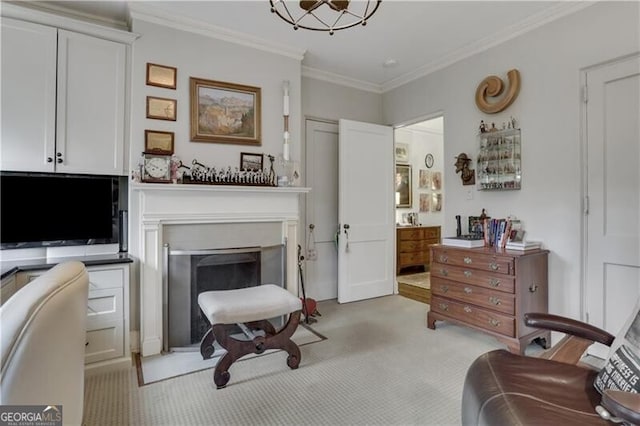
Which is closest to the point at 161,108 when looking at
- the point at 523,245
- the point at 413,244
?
the point at 523,245

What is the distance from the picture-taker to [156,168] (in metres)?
2.62

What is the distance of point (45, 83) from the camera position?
2.39 m

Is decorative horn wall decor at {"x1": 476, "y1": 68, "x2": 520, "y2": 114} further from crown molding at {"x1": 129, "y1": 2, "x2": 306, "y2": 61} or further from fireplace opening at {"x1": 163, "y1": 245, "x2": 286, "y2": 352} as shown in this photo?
fireplace opening at {"x1": 163, "y1": 245, "x2": 286, "y2": 352}

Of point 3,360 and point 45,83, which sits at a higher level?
point 45,83

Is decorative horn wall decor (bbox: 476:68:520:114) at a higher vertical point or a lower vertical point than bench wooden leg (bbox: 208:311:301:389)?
higher

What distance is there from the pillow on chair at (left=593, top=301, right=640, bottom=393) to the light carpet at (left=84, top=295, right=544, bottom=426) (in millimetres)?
795

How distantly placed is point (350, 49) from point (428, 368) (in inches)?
117

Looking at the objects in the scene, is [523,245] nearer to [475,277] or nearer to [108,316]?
[475,277]

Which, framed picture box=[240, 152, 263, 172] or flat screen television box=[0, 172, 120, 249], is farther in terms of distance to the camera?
framed picture box=[240, 152, 263, 172]

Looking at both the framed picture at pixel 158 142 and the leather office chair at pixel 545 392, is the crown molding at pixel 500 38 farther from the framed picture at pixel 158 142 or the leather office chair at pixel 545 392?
the framed picture at pixel 158 142

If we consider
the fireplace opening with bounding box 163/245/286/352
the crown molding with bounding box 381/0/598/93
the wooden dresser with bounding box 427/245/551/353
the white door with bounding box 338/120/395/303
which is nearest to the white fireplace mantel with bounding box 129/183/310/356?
the fireplace opening with bounding box 163/245/286/352

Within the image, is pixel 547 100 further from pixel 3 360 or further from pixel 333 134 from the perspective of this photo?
pixel 3 360

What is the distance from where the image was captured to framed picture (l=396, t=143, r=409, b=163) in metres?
5.81

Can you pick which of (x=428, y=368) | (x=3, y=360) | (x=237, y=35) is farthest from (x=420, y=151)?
(x=3, y=360)
